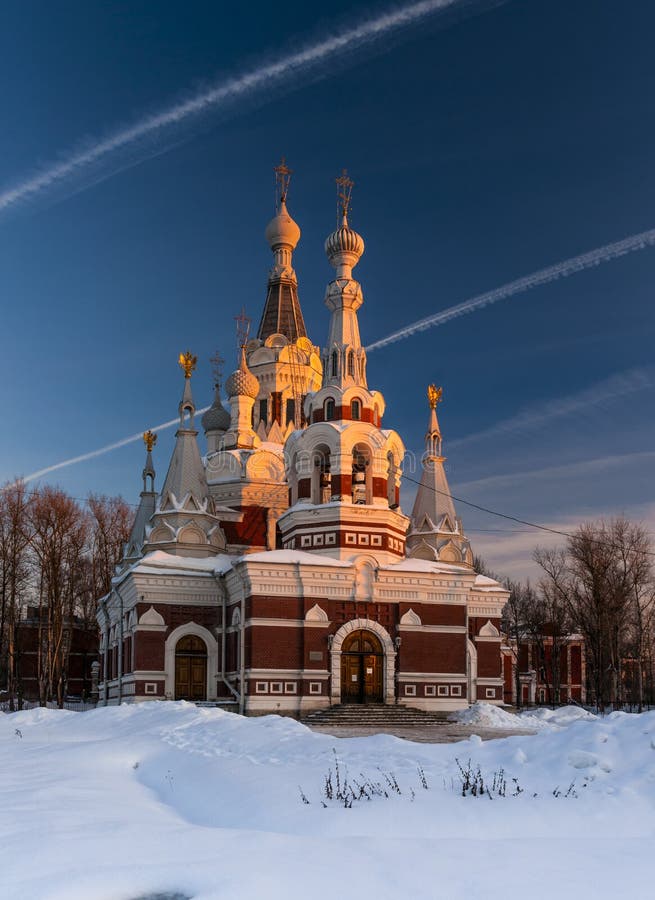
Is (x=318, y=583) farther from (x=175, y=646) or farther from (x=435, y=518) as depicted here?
(x=435, y=518)

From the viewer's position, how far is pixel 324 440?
29.1 metres

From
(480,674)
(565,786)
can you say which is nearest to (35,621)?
(480,674)

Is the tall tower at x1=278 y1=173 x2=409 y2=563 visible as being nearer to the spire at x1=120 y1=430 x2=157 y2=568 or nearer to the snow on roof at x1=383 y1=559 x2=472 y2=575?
the snow on roof at x1=383 y1=559 x2=472 y2=575

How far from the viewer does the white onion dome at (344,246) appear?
30.8m

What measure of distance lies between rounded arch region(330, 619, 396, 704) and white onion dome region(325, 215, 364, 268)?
11541 mm

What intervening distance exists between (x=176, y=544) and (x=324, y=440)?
20.0ft

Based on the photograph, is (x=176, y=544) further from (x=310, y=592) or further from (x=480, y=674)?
(x=480, y=674)

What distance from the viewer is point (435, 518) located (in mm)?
33938

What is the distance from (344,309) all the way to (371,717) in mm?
12576

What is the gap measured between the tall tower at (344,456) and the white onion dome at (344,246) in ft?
0.10

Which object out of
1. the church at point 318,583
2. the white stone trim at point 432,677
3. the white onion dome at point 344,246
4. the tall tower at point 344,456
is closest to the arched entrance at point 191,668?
the church at point 318,583

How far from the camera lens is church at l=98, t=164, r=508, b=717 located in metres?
26.9

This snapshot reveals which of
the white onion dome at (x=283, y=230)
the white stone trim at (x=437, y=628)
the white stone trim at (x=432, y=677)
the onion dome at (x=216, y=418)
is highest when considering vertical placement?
the white onion dome at (x=283, y=230)

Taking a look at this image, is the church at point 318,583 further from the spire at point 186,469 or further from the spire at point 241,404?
the spire at point 241,404
